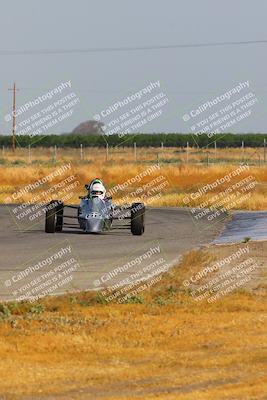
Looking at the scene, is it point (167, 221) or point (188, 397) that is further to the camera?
point (167, 221)

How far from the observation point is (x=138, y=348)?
13.6 m

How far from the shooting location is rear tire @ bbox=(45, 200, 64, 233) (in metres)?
31.0

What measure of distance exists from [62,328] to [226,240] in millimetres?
14798

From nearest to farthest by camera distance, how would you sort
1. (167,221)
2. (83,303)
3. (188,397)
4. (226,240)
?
(188,397), (83,303), (226,240), (167,221)

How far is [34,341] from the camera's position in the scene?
1394 centimetres

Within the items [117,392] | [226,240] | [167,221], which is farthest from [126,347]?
[167,221]

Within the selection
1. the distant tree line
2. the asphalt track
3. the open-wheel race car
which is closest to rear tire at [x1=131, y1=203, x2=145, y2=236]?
the open-wheel race car

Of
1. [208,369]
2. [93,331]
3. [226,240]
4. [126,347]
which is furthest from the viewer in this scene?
[226,240]

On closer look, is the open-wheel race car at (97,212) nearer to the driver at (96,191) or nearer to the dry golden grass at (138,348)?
the driver at (96,191)

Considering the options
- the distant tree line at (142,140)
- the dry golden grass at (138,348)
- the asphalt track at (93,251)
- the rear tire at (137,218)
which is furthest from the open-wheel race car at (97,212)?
the distant tree line at (142,140)

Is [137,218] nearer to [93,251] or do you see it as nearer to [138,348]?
[93,251]

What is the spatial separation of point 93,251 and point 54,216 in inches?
209

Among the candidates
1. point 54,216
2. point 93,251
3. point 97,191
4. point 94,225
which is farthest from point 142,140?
point 93,251

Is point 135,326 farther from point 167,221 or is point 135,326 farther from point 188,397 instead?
point 167,221
